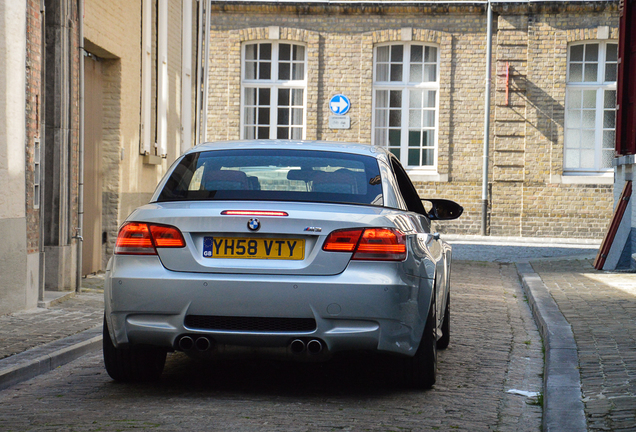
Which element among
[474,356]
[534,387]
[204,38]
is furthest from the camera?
[204,38]

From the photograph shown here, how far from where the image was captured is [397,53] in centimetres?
2280

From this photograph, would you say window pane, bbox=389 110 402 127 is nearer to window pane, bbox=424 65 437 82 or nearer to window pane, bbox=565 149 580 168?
window pane, bbox=424 65 437 82

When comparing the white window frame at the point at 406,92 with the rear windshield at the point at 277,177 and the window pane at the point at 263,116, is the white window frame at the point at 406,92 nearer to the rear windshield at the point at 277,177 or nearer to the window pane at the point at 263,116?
the window pane at the point at 263,116

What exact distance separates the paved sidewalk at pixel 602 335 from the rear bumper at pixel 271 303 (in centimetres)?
113

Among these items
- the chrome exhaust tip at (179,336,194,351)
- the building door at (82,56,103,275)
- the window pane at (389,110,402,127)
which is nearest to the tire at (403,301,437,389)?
the chrome exhaust tip at (179,336,194,351)

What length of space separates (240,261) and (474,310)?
5272mm

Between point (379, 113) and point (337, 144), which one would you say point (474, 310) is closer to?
point (337, 144)

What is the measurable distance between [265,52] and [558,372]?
18154 mm

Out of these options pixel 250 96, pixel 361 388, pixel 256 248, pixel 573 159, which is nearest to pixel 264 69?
pixel 250 96

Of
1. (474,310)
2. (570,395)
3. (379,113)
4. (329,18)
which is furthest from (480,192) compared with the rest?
(570,395)

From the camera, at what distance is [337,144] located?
5.98 metres

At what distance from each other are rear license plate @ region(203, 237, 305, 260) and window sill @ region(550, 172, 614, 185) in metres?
17.9

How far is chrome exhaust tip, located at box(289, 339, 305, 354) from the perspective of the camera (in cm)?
488

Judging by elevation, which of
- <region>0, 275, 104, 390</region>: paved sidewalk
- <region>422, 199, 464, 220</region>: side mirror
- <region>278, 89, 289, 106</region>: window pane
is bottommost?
<region>0, 275, 104, 390</region>: paved sidewalk
